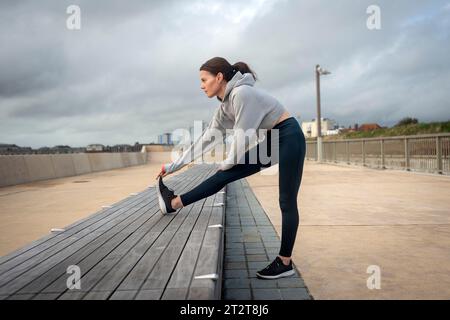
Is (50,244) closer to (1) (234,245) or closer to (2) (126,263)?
(2) (126,263)

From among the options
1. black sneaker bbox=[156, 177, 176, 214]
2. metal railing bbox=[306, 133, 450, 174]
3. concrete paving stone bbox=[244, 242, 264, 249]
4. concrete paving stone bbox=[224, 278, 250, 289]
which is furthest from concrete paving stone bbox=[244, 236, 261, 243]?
metal railing bbox=[306, 133, 450, 174]

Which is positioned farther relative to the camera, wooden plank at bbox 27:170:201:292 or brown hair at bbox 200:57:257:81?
brown hair at bbox 200:57:257:81

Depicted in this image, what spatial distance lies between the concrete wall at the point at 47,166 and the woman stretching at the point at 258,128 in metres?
10.7

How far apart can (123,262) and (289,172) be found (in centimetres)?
129

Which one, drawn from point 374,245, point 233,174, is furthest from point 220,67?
point 374,245

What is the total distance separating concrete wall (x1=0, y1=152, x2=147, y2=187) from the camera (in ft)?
38.8

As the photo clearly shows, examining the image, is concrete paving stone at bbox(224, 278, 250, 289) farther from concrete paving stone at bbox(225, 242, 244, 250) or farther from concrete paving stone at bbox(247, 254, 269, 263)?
concrete paving stone at bbox(225, 242, 244, 250)

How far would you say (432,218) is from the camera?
5.23 metres

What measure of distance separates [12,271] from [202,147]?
183 cm

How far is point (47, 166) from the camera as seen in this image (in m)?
14.3

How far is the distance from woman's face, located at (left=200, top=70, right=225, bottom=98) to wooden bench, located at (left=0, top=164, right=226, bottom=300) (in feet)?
3.69

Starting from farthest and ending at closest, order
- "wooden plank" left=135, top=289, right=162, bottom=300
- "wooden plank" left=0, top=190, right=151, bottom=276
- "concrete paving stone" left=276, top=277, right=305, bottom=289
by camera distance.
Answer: "concrete paving stone" left=276, top=277, right=305, bottom=289 < "wooden plank" left=0, top=190, right=151, bottom=276 < "wooden plank" left=135, top=289, right=162, bottom=300

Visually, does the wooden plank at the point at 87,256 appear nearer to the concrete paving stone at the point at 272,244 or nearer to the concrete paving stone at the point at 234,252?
the concrete paving stone at the point at 234,252
